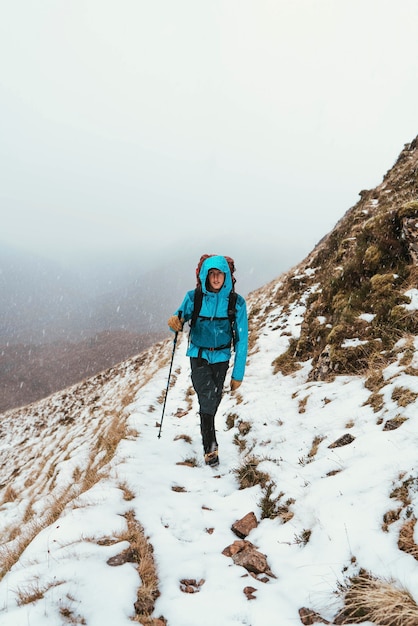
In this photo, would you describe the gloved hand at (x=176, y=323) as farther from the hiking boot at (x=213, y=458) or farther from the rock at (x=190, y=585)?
the rock at (x=190, y=585)

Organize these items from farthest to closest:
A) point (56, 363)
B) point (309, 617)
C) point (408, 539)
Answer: point (56, 363) → point (408, 539) → point (309, 617)

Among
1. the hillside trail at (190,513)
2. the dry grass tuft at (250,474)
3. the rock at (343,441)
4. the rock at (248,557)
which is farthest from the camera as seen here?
the dry grass tuft at (250,474)

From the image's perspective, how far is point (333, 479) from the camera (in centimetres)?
394

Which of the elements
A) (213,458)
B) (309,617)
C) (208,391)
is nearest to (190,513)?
(213,458)

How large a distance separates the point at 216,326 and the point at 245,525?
3008mm

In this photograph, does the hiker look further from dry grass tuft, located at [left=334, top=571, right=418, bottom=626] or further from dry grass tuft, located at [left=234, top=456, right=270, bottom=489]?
dry grass tuft, located at [left=334, top=571, right=418, bottom=626]

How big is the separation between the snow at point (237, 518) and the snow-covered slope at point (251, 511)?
0.02 meters

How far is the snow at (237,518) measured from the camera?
2697mm

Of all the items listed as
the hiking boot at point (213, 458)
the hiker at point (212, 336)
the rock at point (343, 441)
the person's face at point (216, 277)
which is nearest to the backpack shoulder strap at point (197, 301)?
the hiker at point (212, 336)

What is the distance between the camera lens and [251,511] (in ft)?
14.1

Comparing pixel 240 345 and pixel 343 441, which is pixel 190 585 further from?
pixel 240 345

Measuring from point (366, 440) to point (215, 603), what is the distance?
8.69 ft

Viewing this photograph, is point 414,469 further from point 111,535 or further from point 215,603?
point 111,535

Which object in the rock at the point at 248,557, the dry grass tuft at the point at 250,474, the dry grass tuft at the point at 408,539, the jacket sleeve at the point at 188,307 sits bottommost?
the dry grass tuft at the point at 250,474
